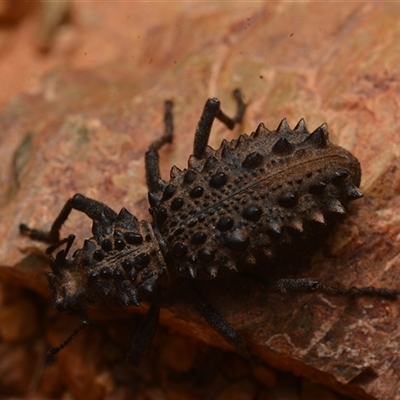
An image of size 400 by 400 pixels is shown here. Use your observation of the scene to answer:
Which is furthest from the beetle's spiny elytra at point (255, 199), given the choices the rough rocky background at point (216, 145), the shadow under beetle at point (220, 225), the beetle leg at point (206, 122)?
the rough rocky background at point (216, 145)

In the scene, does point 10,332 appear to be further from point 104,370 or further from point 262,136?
point 262,136

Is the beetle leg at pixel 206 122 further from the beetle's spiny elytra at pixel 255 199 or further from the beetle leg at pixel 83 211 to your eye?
the beetle leg at pixel 83 211

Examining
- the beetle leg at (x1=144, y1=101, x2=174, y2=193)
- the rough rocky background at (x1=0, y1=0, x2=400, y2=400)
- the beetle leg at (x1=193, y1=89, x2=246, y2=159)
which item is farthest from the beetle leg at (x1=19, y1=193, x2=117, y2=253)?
the beetle leg at (x1=193, y1=89, x2=246, y2=159)

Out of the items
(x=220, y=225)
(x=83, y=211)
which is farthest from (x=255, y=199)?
(x=83, y=211)

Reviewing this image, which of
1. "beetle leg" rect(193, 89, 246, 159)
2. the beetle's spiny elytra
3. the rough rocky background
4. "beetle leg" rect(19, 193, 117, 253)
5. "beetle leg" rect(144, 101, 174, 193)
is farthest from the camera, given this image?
"beetle leg" rect(144, 101, 174, 193)

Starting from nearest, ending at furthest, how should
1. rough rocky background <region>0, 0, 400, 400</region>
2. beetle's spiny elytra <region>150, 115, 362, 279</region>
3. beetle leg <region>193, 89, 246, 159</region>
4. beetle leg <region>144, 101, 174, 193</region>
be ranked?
beetle's spiny elytra <region>150, 115, 362, 279</region> → rough rocky background <region>0, 0, 400, 400</region> → beetle leg <region>193, 89, 246, 159</region> → beetle leg <region>144, 101, 174, 193</region>

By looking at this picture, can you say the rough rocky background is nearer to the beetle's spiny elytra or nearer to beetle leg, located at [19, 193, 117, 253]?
beetle leg, located at [19, 193, 117, 253]

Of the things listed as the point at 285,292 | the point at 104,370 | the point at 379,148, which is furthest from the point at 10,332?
the point at 379,148
